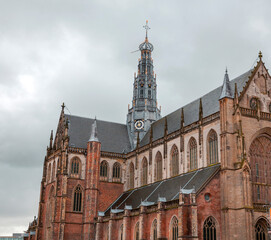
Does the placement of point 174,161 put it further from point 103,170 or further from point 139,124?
point 139,124

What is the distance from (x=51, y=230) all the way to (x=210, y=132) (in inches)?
1111

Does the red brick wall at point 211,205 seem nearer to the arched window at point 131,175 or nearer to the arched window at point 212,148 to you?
the arched window at point 212,148

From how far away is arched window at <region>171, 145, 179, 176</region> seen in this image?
54.4 meters

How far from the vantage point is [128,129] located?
2894 inches

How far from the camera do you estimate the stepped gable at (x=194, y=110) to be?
50.8 m

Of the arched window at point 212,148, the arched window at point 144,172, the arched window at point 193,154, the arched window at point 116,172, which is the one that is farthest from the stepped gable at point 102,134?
the arched window at point 212,148

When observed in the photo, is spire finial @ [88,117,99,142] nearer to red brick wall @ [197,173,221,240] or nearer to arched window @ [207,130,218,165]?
arched window @ [207,130,218,165]

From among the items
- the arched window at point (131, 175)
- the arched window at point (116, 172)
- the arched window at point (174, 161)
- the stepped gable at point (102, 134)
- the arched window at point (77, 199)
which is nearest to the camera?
the arched window at point (174, 161)

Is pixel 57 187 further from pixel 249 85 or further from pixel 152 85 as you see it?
pixel 249 85

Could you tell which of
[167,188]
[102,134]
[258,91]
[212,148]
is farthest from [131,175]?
[258,91]

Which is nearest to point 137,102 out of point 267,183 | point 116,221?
point 116,221

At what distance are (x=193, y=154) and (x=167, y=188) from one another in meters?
5.36

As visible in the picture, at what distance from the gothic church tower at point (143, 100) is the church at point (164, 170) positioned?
183 mm

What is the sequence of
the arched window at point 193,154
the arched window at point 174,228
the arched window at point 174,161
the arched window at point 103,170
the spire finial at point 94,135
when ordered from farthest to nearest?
the arched window at point 103,170 → the spire finial at point 94,135 → the arched window at point 174,161 → the arched window at point 193,154 → the arched window at point 174,228
